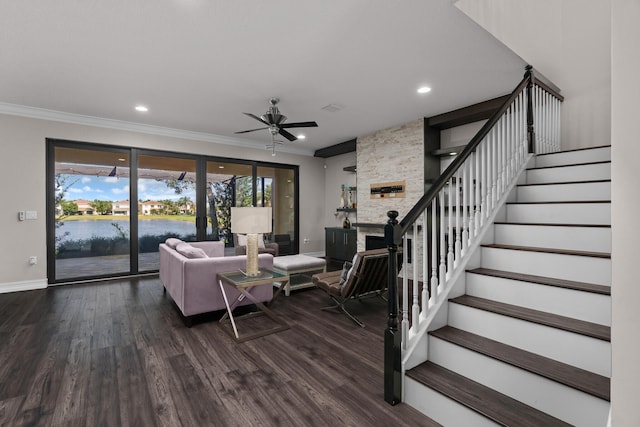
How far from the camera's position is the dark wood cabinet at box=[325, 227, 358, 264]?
22.2 feet

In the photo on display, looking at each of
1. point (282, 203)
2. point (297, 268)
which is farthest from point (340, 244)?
point (297, 268)

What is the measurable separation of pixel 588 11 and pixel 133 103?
5664 mm

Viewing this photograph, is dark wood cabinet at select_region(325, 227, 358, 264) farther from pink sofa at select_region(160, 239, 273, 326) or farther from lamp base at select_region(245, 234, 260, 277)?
lamp base at select_region(245, 234, 260, 277)

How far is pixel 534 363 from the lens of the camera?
1570mm

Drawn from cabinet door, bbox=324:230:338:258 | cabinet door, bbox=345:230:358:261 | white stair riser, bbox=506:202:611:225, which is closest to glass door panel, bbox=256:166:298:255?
cabinet door, bbox=324:230:338:258

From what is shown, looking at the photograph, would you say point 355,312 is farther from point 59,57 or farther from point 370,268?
point 59,57

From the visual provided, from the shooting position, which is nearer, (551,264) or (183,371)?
(551,264)

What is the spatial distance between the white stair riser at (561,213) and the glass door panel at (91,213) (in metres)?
6.12

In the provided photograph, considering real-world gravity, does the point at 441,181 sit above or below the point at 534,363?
above

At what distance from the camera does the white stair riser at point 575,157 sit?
2.81 meters

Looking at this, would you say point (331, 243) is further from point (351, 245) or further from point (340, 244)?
point (351, 245)

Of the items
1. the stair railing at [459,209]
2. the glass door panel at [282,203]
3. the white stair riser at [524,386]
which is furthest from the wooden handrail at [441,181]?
the glass door panel at [282,203]

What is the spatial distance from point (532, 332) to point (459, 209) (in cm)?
97

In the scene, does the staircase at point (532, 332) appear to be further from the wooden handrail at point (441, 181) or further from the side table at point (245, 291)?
the side table at point (245, 291)
